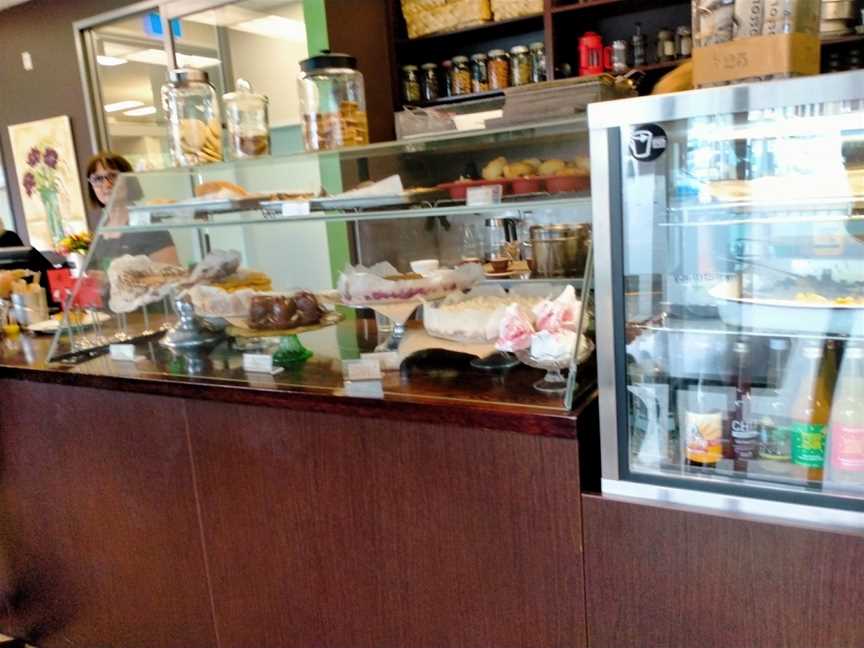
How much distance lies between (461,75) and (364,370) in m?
2.50

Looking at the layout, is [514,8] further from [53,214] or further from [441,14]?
[53,214]

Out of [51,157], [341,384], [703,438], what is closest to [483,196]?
[341,384]

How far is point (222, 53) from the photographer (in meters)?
3.93

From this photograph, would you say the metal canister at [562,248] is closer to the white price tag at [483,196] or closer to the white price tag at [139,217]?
the white price tag at [483,196]

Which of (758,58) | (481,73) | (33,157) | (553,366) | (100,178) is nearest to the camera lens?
(758,58)

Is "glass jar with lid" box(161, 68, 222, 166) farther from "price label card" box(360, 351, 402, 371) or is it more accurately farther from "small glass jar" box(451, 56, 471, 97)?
"small glass jar" box(451, 56, 471, 97)

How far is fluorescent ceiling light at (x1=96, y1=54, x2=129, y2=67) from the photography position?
14.3 feet

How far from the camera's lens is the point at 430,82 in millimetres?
3539

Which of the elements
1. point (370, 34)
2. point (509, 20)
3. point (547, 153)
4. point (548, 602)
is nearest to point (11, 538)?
point (548, 602)

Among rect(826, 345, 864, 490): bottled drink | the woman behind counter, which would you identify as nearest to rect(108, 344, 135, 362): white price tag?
the woman behind counter

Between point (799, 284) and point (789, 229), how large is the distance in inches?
3.7

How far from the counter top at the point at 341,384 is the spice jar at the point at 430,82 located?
205cm

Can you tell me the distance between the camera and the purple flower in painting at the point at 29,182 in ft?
15.5

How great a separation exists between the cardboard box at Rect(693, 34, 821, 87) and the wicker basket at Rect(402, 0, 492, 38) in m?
2.47
